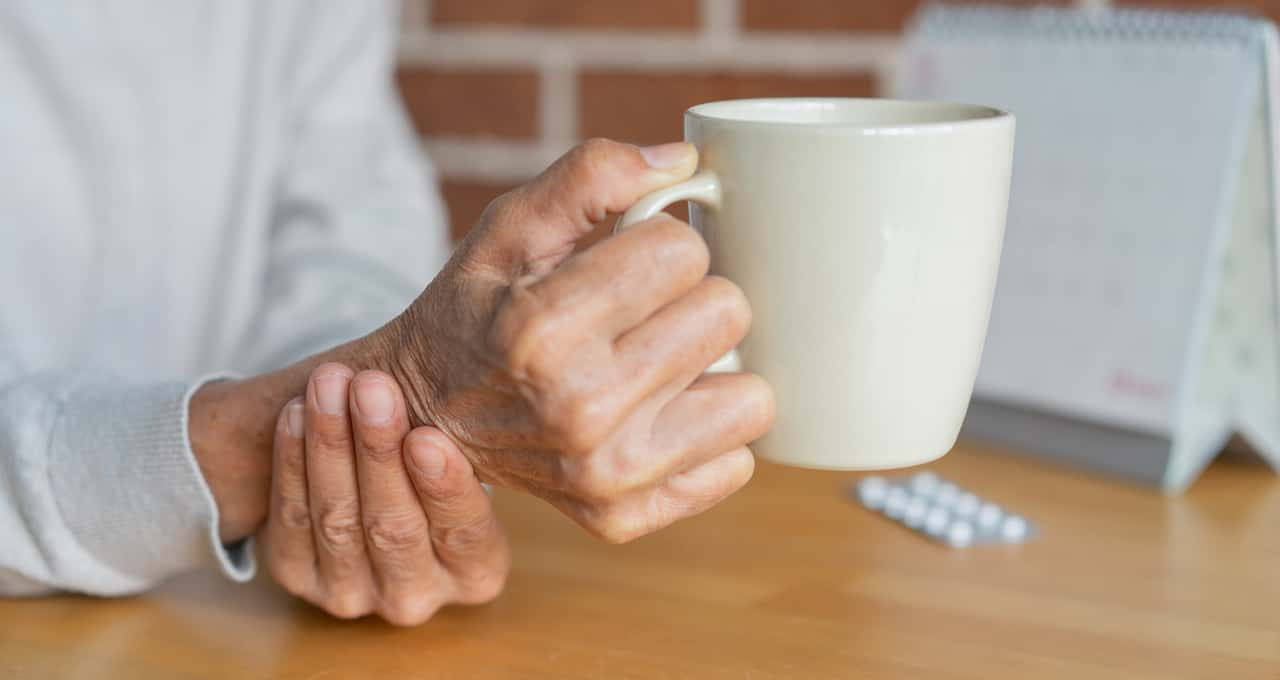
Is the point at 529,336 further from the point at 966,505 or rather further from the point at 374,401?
the point at 966,505

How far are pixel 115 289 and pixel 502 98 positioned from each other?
0.46m

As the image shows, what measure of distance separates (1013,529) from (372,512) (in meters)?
0.33

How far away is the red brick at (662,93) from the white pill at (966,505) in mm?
484

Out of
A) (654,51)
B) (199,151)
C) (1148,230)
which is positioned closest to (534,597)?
(1148,230)

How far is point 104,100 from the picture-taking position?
2.88ft

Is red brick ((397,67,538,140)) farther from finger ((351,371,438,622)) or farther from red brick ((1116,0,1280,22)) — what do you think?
finger ((351,371,438,622))

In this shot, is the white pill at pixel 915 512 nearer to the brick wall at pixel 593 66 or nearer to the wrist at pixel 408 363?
the wrist at pixel 408 363

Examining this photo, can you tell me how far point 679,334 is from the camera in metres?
0.43

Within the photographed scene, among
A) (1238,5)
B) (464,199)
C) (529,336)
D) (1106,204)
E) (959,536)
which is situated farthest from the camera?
(464,199)

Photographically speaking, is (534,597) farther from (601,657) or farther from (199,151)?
(199,151)

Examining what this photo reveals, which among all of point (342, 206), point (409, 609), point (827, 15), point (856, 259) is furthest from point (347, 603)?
point (827, 15)

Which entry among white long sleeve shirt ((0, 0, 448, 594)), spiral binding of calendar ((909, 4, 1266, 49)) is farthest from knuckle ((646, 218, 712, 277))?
spiral binding of calendar ((909, 4, 1266, 49))

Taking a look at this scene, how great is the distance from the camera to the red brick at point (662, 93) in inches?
43.7

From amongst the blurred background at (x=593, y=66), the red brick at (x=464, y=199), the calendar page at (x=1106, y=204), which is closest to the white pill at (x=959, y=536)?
the calendar page at (x=1106, y=204)
